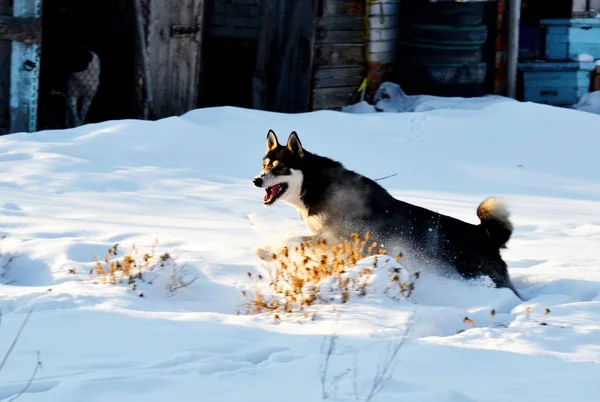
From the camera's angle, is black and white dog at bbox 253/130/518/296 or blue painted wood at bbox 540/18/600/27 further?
blue painted wood at bbox 540/18/600/27

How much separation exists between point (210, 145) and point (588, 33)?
6.18 m

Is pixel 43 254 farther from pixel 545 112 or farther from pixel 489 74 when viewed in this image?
pixel 489 74

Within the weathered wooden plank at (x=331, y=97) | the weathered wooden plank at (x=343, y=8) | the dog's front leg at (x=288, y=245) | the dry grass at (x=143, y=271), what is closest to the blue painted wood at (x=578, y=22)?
the weathered wooden plank at (x=343, y=8)

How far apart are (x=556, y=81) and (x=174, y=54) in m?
5.40

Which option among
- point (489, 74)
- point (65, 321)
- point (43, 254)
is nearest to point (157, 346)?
point (65, 321)

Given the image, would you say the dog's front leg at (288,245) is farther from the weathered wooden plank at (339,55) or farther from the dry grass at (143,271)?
the weathered wooden plank at (339,55)

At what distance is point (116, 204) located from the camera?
8211 mm

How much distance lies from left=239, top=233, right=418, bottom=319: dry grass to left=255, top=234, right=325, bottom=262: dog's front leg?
10 centimetres

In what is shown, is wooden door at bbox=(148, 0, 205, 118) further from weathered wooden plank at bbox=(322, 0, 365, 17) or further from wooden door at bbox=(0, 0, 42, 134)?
weathered wooden plank at bbox=(322, 0, 365, 17)

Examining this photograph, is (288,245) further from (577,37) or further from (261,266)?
(577,37)

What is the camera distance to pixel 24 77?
34.7 ft

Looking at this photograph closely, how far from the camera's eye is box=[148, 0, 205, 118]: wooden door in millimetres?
11219

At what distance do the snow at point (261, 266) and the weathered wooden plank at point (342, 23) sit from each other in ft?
4.63

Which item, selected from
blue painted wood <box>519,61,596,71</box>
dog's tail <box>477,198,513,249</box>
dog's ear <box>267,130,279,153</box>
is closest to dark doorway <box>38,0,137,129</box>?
blue painted wood <box>519,61,596,71</box>
